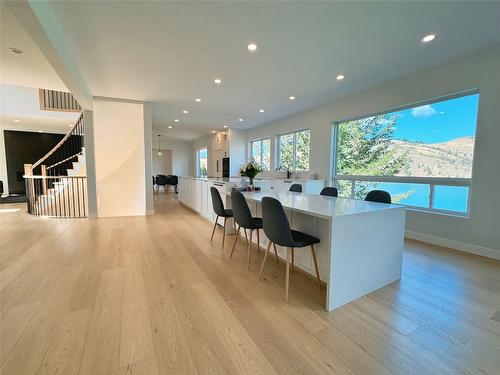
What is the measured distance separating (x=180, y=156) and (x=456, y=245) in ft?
40.0

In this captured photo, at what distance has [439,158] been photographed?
140 inches

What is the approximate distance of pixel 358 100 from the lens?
456cm

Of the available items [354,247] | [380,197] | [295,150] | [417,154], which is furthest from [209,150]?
[354,247]

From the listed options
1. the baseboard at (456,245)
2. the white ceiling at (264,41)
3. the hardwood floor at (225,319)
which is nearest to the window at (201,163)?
the white ceiling at (264,41)

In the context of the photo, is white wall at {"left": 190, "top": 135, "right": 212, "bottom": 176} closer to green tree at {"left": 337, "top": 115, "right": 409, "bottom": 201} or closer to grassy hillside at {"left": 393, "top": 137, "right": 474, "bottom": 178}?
green tree at {"left": 337, "top": 115, "right": 409, "bottom": 201}

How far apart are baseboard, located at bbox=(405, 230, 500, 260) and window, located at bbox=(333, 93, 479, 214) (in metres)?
0.47

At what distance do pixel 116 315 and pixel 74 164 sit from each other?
6.06m

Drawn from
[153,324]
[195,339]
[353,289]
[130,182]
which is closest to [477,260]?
[353,289]

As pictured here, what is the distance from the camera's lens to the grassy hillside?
3.27 metres

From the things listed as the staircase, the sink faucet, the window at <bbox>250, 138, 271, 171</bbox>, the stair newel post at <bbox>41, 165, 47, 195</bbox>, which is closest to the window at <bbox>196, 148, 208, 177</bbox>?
the window at <bbox>250, 138, 271, 171</bbox>

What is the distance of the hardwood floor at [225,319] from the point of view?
1321 millimetres

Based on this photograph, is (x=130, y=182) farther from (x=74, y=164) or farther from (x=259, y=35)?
(x=259, y=35)

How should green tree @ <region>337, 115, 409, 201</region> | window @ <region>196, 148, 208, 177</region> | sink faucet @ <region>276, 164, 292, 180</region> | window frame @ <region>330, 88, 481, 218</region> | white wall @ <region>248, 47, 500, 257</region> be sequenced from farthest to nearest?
window @ <region>196, 148, 208, 177</region>, sink faucet @ <region>276, 164, 292, 180</region>, green tree @ <region>337, 115, 409, 201</region>, window frame @ <region>330, 88, 481, 218</region>, white wall @ <region>248, 47, 500, 257</region>

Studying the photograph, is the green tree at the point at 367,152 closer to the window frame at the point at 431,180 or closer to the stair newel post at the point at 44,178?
the window frame at the point at 431,180
